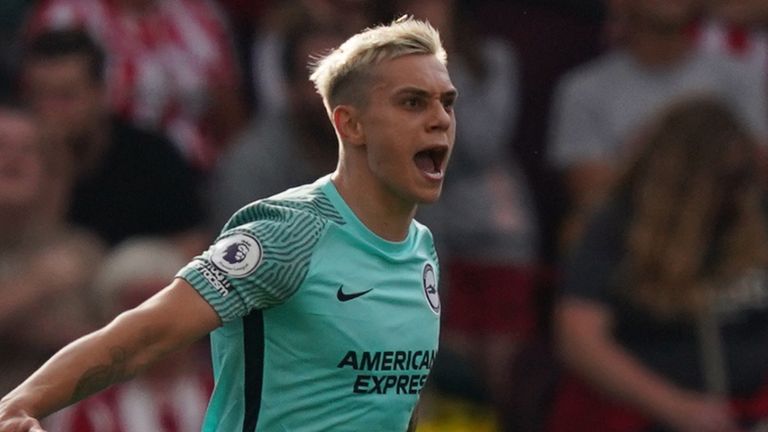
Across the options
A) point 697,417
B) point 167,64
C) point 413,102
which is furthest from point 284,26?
point 413,102

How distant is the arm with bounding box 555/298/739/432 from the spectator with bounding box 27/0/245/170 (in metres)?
2.08

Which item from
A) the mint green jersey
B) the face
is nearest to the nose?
the face

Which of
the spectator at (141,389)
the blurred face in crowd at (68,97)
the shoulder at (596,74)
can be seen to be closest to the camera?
→ the spectator at (141,389)

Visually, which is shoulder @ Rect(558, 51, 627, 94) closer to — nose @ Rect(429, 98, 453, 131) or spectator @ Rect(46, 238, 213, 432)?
spectator @ Rect(46, 238, 213, 432)

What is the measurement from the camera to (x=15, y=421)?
4.29m

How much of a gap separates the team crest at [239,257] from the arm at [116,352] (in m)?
0.10

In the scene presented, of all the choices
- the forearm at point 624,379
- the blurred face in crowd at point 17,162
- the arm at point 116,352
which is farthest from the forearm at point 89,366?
the forearm at point 624,379

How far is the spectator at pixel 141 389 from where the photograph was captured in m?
8.13

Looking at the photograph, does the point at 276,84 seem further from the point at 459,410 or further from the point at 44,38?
the point at 459,410

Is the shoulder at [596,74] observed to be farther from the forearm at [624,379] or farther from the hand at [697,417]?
the hand at [697,417]

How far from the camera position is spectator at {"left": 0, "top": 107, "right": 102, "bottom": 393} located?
815 centimetres

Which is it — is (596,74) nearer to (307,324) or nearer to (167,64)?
(167,64)

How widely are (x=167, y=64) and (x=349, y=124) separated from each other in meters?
4.21

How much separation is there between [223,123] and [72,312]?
5.02ft
